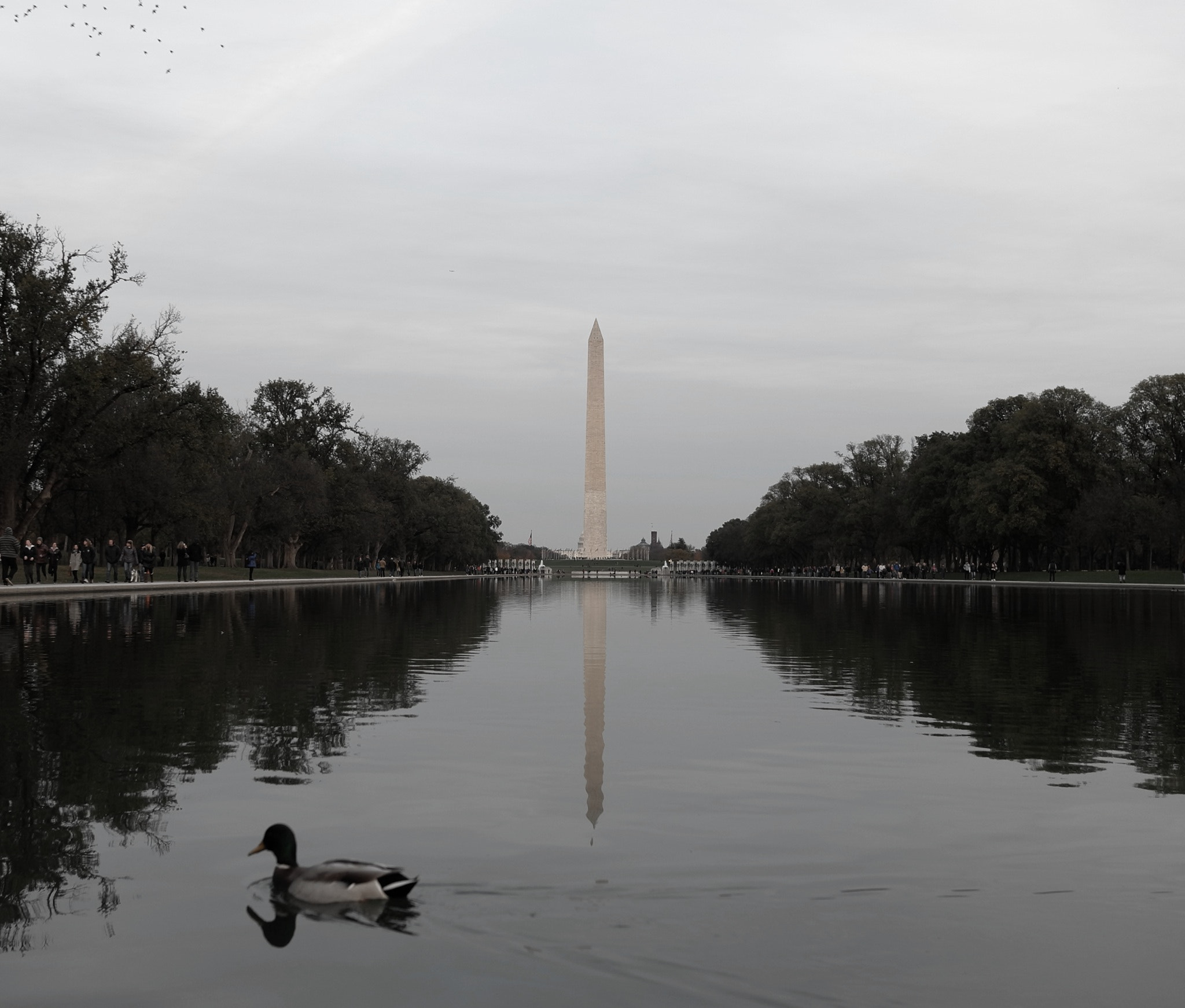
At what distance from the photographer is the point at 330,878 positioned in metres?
6.62

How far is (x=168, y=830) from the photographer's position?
834 cm

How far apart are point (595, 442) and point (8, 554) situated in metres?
78.4

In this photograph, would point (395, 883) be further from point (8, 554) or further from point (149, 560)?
point (149, 560)

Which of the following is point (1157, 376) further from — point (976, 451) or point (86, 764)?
point (86, 764)

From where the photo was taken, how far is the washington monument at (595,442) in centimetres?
11688

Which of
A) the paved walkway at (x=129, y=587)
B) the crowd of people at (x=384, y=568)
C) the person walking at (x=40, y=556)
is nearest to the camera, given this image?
the paved walkway at (x=129, y=587)

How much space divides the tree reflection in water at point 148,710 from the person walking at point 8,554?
1412 centimetres

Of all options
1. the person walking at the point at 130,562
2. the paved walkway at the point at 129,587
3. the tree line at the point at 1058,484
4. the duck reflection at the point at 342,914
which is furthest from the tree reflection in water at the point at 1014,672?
the tree line at the point at 1058,484

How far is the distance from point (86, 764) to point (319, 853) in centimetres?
383

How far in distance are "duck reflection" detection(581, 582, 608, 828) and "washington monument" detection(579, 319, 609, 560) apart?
Answer: 281ft

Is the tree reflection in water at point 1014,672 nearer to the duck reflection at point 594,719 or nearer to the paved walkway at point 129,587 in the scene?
the duck reflection at point 594,719

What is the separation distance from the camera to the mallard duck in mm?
6480

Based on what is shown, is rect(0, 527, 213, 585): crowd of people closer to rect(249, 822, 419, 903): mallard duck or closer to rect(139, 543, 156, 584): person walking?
rect(139, 543, 156, 584): person walking

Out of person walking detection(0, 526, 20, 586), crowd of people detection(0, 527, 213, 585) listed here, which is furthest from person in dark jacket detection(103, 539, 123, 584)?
person walking detection(0, 526, 20, 586)
